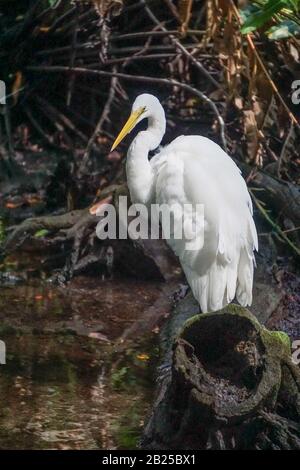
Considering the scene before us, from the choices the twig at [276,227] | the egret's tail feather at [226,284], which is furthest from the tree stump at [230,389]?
the twig at [276,227]

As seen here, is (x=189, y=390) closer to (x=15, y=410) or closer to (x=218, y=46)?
(x=15, y=410)

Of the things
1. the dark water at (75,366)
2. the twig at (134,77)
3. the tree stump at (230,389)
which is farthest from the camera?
the twig at (134,77)

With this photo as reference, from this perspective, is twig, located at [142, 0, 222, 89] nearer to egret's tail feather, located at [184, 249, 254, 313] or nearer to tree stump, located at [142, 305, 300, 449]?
egret's tail feather, located at [184, 249, 254, 313]

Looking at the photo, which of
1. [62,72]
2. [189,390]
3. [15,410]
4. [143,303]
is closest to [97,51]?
[62,72]

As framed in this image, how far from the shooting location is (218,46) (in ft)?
24.0

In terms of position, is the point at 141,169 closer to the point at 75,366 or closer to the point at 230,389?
the point at 75,366

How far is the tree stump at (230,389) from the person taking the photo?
171 inches

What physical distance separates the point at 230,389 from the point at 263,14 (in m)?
2.61

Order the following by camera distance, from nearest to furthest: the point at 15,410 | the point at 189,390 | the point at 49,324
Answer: the point at 189,390 < the point at 15,410 < the point at 49,324

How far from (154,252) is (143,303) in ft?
1.90

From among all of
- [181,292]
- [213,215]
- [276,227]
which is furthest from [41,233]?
[213,215]

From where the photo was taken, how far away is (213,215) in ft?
19.7

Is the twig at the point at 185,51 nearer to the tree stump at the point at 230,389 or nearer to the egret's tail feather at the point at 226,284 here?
the egret's tail feather at the point at 226,284

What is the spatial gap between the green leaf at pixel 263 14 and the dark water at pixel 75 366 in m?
1.99
